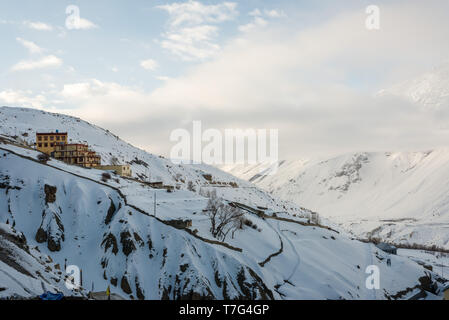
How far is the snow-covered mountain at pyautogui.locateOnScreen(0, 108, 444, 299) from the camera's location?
54.5 meters

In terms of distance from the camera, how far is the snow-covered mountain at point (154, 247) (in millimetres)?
54531

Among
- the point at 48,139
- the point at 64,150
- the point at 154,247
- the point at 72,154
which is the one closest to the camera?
the point at 154,247

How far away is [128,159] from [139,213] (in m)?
89.8

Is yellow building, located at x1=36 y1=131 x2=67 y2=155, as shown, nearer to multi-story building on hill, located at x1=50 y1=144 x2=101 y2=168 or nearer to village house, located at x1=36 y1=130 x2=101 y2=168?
village house, located at x1=36 y1=130 x2=101 y2=168

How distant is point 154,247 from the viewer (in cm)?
6128

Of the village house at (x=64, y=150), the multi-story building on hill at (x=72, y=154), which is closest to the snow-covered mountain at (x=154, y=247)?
the multi-story building on hill at (x=72, y=154)

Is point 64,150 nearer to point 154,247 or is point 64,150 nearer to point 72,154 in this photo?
point 72,154

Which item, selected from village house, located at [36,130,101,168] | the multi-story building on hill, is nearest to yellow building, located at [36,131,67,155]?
village house, located at [36,130,101,168]

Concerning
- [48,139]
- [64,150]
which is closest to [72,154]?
[64,150]

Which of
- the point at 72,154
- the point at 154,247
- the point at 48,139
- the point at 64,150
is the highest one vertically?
the point at 48,139

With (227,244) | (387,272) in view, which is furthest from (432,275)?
(227,244)

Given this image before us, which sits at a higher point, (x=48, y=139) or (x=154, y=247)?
(x=48, y=139)

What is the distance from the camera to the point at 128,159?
153875 millimetres
